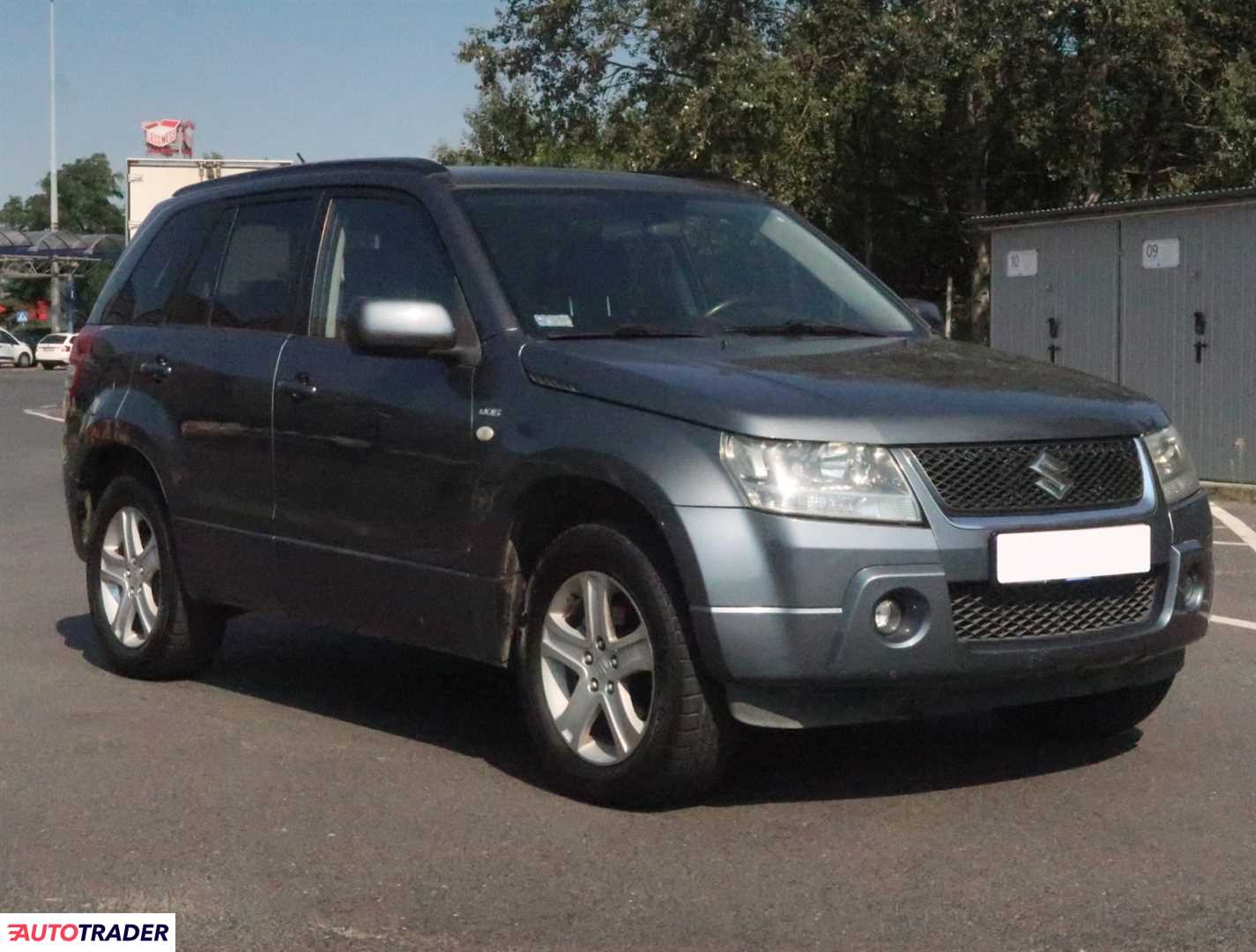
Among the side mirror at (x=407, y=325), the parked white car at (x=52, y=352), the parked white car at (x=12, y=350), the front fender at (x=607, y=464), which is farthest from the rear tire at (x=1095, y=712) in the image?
the parked white car at (x=12, y=350)

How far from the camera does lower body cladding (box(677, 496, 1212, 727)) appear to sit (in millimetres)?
4914

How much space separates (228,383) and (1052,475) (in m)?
2.91

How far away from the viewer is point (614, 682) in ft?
17.4

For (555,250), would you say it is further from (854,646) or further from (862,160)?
(862,160)

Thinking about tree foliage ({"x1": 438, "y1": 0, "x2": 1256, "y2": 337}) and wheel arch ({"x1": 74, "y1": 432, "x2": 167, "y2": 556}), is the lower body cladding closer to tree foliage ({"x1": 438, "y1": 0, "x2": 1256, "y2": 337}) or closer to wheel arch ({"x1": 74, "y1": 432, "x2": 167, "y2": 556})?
wheel arch ({"x1": 74, "y1": 432, "x2": 167, "y2": 556})

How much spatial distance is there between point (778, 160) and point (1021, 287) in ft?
42.6

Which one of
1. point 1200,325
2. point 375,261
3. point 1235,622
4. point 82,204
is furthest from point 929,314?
point 82,204

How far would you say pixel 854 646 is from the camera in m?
4.94

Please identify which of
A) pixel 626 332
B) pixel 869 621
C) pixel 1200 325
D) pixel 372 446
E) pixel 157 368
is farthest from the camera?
pixel 1200 325

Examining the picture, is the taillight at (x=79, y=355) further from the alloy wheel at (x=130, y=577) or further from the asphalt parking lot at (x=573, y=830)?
the asphalt parking lot at (x=573, y=830)

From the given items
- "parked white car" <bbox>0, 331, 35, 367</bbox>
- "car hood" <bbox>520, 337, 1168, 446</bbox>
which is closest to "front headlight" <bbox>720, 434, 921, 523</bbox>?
"car hood" <bbox>520, 337, 1168, 446</bbox>

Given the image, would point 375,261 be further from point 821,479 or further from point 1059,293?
point 1059,293

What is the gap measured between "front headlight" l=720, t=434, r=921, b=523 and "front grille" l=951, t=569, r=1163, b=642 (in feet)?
0.95

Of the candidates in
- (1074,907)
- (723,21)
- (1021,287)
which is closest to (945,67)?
(723,21)
